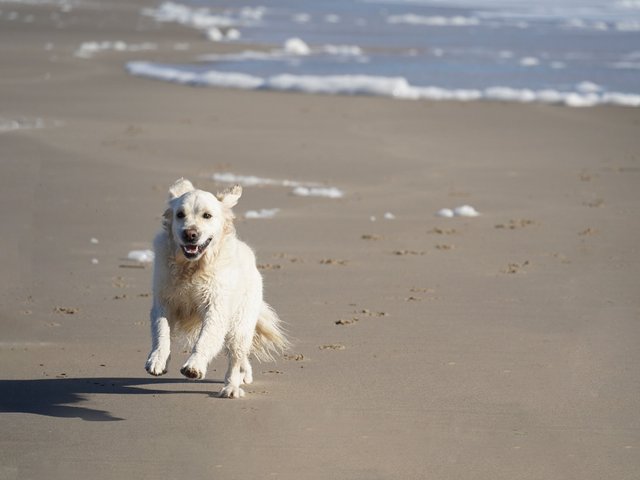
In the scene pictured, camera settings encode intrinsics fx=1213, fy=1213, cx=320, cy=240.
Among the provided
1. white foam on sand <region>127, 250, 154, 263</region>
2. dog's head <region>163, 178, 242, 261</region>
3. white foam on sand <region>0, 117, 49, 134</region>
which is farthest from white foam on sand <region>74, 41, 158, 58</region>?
dog's head <region>163, 178, 242, 261</region>

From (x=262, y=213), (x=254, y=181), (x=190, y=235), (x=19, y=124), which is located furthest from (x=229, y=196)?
(x=19, y=124)

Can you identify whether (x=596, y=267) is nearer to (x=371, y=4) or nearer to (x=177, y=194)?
(x=177, y=194)

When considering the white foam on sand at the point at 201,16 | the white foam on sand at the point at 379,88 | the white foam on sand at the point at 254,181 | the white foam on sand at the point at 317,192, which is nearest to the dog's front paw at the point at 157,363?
the white foam on sand at the point at 317,192

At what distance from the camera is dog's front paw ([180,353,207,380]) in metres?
6.30

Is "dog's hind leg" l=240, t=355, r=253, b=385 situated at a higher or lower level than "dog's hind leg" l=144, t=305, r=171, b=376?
lower

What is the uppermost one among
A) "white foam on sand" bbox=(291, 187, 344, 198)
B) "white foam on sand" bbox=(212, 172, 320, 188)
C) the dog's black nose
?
the dog's black nose

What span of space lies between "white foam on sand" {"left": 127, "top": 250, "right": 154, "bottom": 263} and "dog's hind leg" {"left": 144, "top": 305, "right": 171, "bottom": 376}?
357 cm

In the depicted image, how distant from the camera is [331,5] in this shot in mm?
58688

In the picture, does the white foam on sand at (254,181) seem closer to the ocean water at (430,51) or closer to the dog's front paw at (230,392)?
the dog's front paw at (230,392)

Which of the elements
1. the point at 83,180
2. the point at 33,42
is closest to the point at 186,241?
the point at 83,180

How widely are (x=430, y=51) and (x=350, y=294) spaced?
904 inches

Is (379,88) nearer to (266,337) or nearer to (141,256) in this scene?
(141,256)

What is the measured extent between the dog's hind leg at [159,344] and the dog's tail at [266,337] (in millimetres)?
940

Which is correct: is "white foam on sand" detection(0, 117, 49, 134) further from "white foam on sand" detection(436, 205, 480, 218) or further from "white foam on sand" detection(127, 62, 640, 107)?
"white foam on sand" detection(436, 205, 480, 218)
